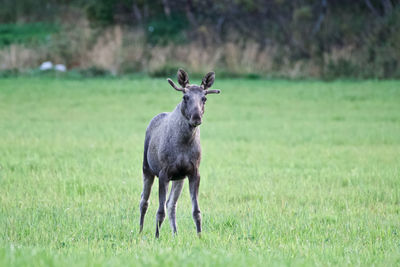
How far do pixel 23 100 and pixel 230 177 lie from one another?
17424 millimetres

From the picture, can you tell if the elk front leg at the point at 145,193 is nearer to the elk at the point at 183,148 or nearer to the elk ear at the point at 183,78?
the elk at the point at 183,148

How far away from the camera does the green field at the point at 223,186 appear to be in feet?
21.9

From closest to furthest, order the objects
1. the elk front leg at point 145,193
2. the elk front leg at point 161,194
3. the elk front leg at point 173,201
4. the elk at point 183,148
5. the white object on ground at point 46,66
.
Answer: the elk at point 183,148, the elk front leg at point 161,194, the elk front leg at point 173,201, the elk front leg at point 145,193, the white object on ground at point 46,66

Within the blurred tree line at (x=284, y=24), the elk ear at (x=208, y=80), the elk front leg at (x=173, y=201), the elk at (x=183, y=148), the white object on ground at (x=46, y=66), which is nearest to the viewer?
the elk at (x=183, y=148)

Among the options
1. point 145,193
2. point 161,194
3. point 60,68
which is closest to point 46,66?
point 60,68

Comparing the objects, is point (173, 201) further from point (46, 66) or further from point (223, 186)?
point (46, 66)

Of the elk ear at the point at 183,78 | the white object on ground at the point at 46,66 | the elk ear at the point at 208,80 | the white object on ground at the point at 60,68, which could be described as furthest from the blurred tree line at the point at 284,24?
the elk ear at the point at 183,78

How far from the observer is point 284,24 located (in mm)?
39219

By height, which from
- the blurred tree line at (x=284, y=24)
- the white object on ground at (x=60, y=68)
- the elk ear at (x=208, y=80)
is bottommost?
the elk ear at (x=208, y=80)

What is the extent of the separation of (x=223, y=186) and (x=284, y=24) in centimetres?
2954

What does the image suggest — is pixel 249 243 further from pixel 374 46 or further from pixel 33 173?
pixel 374 46

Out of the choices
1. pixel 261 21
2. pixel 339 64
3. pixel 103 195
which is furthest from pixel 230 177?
pixel 261 21

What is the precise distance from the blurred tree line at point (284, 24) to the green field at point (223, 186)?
26.6 ft

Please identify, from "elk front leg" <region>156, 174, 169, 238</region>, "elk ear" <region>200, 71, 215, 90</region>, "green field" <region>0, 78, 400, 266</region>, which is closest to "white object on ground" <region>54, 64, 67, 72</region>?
"green field" <region>0, 78, 400, 266</region>
